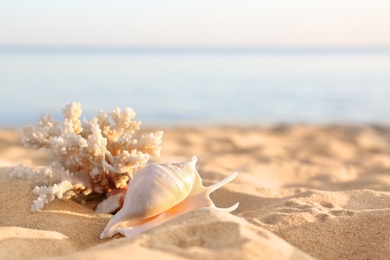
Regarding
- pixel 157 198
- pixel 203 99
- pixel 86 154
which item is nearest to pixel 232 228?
pixel 157 198

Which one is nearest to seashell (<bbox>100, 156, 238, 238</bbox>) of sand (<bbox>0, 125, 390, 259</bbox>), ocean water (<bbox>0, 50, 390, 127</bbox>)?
sand (<bbox>0, 125, 390, 259</bbox>)

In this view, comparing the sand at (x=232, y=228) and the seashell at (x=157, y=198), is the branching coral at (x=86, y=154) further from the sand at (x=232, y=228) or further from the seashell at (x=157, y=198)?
the seashell at (x=157, y=198)

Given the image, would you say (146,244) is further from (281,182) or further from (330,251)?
(281,182)

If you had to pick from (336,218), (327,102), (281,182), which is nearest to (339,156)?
(281,182)

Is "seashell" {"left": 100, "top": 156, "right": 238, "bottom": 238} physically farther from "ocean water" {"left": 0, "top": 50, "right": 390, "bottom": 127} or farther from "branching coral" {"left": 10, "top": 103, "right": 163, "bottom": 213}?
"ocean water" {"left": 0, "top": 50, "right": 390, "bottom": 127}

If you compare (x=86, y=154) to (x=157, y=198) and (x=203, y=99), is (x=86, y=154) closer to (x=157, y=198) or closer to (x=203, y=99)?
(x=157, y=198)

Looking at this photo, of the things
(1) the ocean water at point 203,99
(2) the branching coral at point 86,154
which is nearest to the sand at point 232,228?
(2) the branching coral at point 86,154
